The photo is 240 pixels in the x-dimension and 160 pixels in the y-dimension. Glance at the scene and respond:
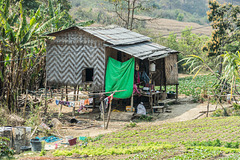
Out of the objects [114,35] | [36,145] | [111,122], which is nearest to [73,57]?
[114,35]

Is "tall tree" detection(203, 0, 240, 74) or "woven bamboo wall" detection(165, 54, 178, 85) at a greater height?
"tall tree" detection(203, 0, 240, 74)

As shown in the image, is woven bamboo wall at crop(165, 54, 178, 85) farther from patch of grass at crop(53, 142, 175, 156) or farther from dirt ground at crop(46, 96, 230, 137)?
patch of grass at crop(53, 142, 175, 156)

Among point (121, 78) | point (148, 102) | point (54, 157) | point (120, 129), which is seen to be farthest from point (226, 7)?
point (54, 157)

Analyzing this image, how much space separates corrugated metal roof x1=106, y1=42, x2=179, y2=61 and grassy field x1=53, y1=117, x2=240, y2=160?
15.8ft

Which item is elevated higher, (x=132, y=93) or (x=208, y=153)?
(x=132, y=93)

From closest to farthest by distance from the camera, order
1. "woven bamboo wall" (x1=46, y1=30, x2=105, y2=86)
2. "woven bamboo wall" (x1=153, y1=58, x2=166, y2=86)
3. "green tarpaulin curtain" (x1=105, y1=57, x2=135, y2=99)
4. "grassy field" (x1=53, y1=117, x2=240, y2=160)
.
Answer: "grassy field" (x1=53, y1=117, x2=240, y2=160), "green tarpaulin curtain" (x1=105, y1=57, x2=135, y2=99), "woven bamboo wall" (x1=46, y1=30, x2=105, y2=86), "woven bamboo wall" (x1=153, y1=58, x2=166, y2=86)

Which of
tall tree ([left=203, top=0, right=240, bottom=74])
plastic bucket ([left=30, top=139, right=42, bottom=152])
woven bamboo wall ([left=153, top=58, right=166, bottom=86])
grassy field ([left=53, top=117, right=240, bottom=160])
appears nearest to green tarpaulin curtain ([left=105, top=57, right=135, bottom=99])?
grassy field ([left=53, top=117, right=240, bottom=160])

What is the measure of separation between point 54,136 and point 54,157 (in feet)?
13.7

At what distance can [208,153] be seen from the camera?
35.2 ft

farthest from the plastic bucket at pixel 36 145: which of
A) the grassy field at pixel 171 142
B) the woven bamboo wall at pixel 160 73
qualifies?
the woven bamboo wall at pixel 160 73

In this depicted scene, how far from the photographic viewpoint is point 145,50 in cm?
2148

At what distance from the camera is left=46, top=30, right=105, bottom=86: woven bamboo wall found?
66.6 feet

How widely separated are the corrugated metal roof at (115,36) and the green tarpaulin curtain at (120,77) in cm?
128

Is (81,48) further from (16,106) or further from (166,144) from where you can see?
(166,144)
